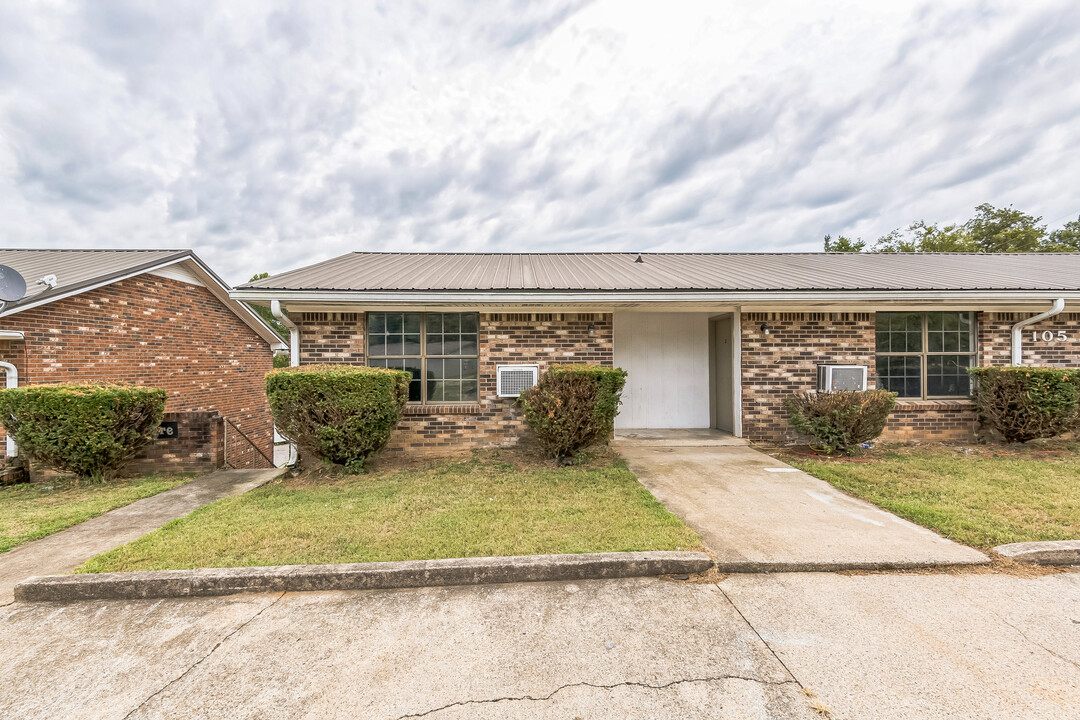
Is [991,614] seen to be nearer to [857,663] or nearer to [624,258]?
[857,663]

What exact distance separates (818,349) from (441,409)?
21.1 ft

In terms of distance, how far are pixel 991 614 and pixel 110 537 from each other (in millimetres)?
6675

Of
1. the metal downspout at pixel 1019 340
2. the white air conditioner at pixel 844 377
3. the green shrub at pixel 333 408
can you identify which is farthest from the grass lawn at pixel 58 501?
the metal downspout at pixel 1019 340

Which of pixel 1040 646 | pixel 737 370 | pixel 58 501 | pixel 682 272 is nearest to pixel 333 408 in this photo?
pixel 58 501

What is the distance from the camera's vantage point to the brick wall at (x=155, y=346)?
21.0ft

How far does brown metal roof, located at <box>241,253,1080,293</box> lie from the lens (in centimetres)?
655

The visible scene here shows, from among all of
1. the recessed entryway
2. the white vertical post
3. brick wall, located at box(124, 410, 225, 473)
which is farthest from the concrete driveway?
the recessed entryway

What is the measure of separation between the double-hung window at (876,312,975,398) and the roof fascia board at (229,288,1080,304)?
2.61 feet

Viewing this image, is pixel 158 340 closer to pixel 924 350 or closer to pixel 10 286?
pixel 10 286

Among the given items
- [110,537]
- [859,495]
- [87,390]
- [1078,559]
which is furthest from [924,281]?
[87,390]

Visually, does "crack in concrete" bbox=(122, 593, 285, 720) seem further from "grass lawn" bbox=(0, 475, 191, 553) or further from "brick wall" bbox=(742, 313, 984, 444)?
"brick wall" bbox=(742, 313, 984, 444)

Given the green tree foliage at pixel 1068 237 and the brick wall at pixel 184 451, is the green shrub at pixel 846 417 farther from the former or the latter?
the green tree foliage at pixel 1068 237

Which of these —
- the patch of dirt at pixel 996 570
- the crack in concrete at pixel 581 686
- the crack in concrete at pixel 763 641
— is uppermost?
the crack in concrete at pixel 581 686

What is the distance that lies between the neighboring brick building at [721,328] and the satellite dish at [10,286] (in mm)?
3191
